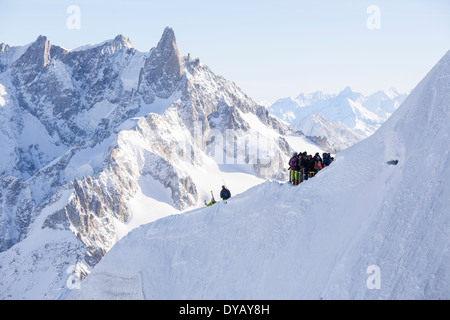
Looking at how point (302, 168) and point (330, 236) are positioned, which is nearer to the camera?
point (330, 236)

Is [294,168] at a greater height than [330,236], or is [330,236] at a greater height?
[294,168]

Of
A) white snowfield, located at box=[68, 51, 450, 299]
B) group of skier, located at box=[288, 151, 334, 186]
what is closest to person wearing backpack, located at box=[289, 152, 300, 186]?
group of skier, located at box=[288, 151, 334, 186]

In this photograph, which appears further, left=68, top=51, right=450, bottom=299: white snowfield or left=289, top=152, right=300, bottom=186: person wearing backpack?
left=289, top=152, right=300, bottom=186: person wearing backpack

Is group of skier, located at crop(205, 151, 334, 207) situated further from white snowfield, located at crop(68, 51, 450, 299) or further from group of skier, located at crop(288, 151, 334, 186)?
white snowfield, located at crop(68, 51, 450, 299)

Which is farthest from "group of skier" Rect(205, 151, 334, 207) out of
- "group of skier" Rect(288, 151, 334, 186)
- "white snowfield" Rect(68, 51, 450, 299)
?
"white snowfield" Rect(68, 51, 450, 299)

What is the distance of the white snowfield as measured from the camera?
2195 centimetres

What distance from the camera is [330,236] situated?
86.9 feet

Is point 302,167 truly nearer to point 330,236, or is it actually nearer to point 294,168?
point 294,168

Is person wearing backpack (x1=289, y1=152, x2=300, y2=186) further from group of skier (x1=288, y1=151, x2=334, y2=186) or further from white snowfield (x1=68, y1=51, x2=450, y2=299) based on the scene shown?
white snowfield (x1=68, y1=51, x2=450, y2=299)

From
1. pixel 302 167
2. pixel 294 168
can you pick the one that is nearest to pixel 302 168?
pixel 302 167
